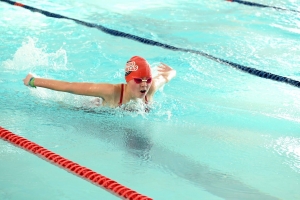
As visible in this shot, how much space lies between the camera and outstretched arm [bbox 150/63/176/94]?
433 centimetres

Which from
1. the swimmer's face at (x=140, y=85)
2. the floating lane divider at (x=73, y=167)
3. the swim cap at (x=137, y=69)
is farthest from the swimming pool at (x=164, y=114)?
the swim cap at (x=137, y=69)

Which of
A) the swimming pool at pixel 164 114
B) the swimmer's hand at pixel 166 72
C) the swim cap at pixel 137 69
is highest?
the swim cap at pixel 137 69

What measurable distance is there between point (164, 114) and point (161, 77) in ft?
1.15

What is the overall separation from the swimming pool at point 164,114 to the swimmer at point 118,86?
6.6 inches

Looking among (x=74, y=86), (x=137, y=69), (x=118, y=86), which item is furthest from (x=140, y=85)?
(x=74, y=86)

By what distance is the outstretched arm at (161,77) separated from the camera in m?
4.33

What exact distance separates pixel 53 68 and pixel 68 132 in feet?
6.29

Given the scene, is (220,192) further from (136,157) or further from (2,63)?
(2,63)

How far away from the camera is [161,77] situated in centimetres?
451

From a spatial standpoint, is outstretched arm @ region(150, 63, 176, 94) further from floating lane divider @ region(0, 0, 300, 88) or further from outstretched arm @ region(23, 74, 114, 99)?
floating lane divider @ region(0, 0, 300, 88)

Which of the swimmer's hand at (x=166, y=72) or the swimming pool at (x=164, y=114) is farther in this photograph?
the swimmer's hand at (x=166, y=72)

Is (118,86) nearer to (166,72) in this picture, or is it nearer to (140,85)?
(140,85)

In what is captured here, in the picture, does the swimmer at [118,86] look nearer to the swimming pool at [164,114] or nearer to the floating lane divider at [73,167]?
the swimming pool at [164,114]

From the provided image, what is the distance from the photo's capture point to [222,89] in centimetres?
516
